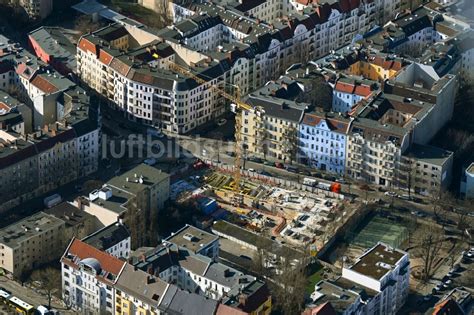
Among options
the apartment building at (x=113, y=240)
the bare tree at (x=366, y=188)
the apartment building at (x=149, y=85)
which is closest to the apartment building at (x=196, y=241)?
the apartment building at (x=113, y=240)

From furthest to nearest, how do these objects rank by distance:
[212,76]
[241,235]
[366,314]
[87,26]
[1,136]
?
1. [87,26]
2. [212,76]
3. [1,136]
4. [241,235]
5. [366,314]

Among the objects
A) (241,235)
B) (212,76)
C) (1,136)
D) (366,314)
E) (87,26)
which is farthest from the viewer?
(87,26)

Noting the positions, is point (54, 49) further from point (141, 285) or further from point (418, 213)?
point (141, 285)

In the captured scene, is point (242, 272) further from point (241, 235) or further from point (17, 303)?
point (17, 303)

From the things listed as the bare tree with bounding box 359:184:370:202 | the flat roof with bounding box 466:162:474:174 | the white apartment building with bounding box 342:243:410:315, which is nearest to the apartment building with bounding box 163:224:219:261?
the white apartment building with bounding box 342:243:410:315

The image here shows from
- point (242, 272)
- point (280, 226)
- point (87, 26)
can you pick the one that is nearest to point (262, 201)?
point (280, 226)

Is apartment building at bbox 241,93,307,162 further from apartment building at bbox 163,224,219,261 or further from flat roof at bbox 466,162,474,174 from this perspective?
apartment building at bbox 163,224,219,261
